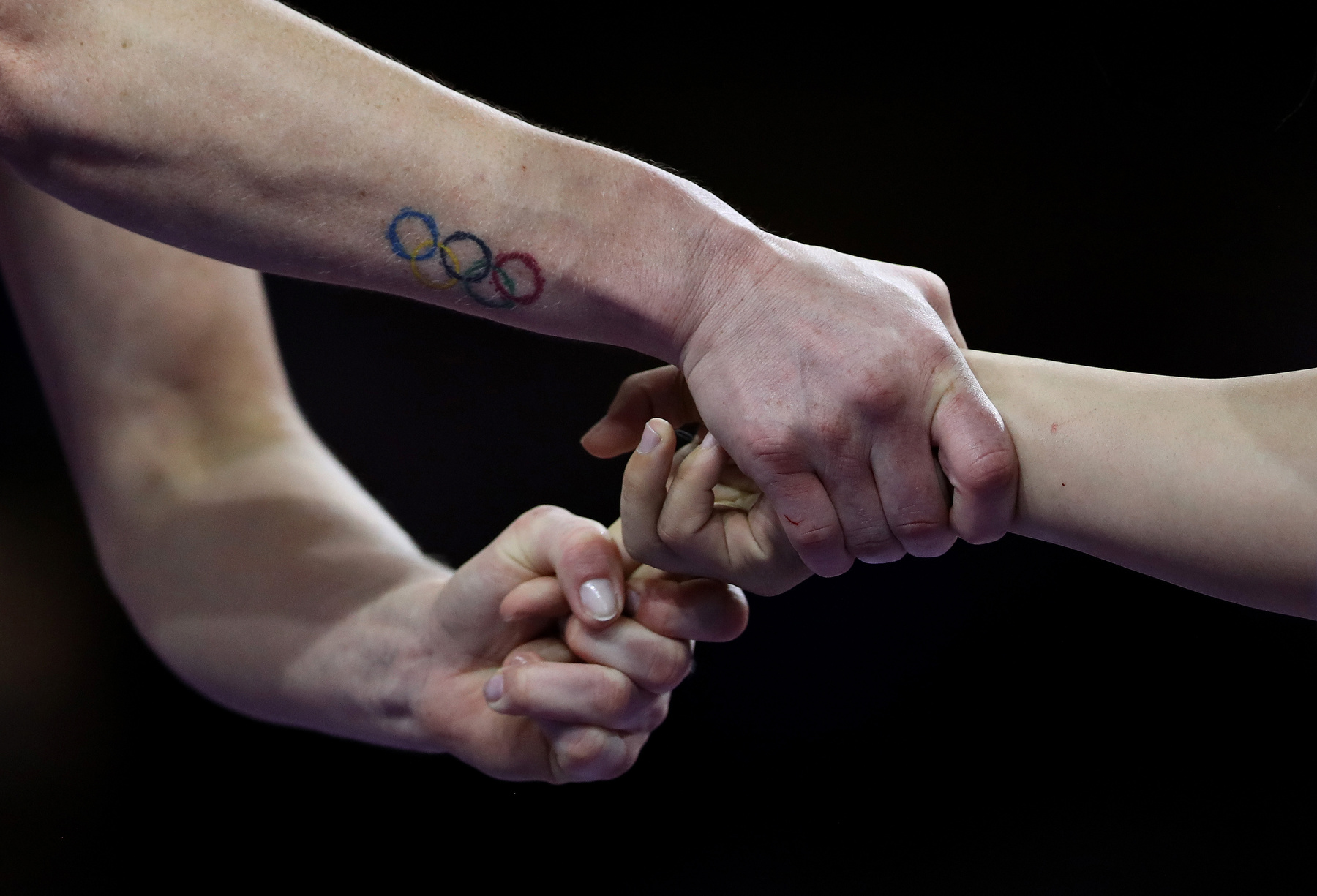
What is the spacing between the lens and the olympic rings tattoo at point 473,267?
84 centimetres

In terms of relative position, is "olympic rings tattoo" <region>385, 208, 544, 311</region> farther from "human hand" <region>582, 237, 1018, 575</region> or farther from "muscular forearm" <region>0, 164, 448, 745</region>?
"muscular forearm" <region>0, 164, 448, 745</region>

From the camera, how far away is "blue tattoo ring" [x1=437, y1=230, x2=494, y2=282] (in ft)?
2.76

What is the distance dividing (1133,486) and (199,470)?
1.17m

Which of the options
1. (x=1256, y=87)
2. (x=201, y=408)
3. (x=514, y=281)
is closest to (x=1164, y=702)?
(x=1256, y=87)

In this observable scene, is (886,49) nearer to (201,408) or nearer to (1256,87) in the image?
(1256,87)

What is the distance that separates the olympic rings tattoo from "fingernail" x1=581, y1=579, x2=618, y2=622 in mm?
307

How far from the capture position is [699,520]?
36.8 inches

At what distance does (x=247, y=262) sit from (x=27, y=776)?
1231mm

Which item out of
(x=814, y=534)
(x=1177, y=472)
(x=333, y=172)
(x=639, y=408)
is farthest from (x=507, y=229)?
(x=1177, y=472)

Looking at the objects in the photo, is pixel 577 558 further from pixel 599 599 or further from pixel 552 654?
pixel 552 654

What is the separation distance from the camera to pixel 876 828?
147cm

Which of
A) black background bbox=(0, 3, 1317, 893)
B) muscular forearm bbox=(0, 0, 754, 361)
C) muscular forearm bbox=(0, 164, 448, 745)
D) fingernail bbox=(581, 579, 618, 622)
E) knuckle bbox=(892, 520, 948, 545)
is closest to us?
muscular forearm bbox=(0, 0, 754, 361)

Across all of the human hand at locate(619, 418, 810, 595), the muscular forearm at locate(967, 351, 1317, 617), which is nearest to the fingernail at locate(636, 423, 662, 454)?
the human hand at locate(619, 418, 810, 595)

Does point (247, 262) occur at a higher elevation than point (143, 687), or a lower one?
higher
